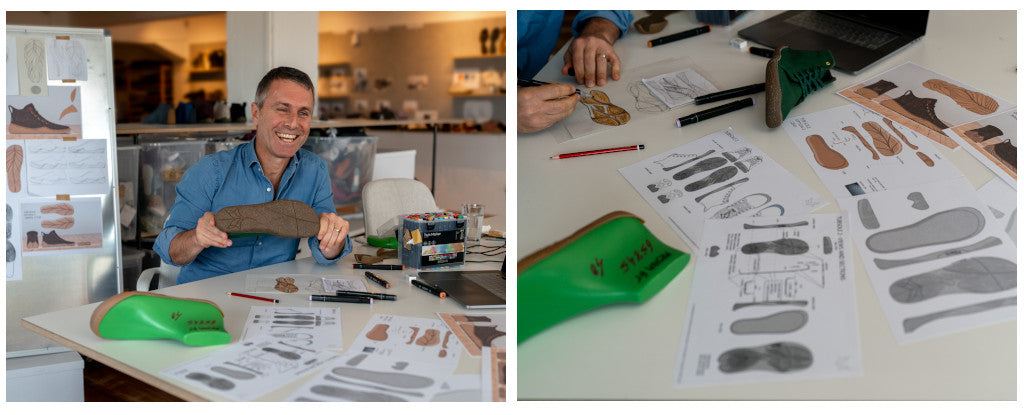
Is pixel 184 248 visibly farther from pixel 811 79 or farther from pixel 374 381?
pixel 811 79

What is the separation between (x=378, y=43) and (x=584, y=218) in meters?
8.38

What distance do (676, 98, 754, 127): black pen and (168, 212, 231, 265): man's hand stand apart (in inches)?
44.7

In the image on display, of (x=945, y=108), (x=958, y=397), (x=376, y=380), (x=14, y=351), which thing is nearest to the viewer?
(x=958, y=397)

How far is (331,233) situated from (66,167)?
1.63 m

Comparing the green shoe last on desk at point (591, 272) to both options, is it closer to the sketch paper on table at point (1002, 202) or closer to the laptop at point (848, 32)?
the sketch paper on table at point (1002, 202)

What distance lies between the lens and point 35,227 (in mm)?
3037

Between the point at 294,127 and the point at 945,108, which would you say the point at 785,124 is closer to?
the point at 945,108

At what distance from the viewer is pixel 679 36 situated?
2.29 m

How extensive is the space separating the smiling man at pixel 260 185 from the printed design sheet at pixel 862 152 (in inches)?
47.8

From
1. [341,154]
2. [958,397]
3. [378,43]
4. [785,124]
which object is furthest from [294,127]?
[378,43]

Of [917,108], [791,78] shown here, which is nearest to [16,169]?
[791,78]

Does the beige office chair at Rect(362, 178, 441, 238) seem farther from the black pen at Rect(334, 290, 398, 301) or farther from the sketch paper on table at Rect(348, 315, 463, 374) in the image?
the sketch paper on table at Rect(348, 315, 463, 374)

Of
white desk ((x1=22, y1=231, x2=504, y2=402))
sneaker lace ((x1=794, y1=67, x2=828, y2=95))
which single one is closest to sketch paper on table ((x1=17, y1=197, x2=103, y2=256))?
white desk ((x1=22, y1=231, x2=504, y2=402))

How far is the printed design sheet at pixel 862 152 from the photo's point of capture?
1.43m
